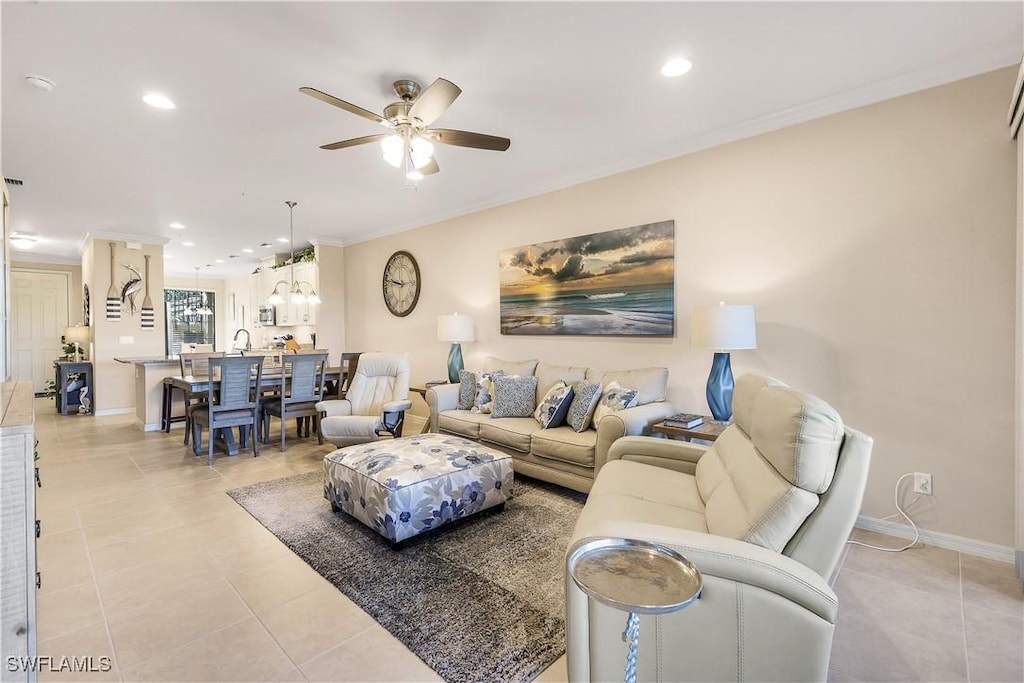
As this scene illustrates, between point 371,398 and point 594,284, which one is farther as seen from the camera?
point 371,398

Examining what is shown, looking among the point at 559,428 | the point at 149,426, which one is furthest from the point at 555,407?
the point at 149,426

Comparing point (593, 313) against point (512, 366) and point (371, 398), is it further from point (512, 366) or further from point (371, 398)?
point (371, 398)

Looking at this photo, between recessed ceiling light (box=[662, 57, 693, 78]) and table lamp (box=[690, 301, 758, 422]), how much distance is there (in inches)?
53.6

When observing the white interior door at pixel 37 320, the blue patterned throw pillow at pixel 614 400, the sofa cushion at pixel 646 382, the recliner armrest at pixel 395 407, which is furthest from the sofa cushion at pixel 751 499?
the white interior door at pixel 37 320

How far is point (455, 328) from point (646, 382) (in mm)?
2167

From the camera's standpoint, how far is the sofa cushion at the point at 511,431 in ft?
11.6

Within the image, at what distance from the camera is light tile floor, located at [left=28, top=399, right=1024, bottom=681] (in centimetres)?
167

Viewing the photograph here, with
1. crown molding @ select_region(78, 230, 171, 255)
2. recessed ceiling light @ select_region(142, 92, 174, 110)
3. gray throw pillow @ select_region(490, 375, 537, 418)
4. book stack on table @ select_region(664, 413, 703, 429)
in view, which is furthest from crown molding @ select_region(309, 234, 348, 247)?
book stack on table @ select_region(664, 413, 703, 429)

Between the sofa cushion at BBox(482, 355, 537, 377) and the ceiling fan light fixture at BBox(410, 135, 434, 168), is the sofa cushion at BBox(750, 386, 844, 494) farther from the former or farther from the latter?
the sofa cushion at BBox(482, 355, 537, 377)

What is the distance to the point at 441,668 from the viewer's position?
166cm

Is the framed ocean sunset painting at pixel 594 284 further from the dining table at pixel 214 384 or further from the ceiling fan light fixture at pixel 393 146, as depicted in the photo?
the dining table at pixel 214 384

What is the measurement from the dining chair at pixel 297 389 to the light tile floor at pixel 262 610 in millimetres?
1662

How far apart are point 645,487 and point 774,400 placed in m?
0.81

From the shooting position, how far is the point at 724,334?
284 centimetres
